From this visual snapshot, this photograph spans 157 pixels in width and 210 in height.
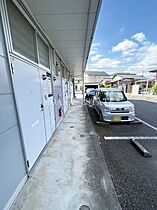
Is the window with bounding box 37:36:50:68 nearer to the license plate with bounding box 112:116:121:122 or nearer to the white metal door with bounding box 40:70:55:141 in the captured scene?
the white metal door with bounding box 40:70:55:141

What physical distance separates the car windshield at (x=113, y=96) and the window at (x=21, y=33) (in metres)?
3.82

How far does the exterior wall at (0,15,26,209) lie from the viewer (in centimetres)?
146

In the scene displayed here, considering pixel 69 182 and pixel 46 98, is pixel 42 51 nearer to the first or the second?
pixel 46 98

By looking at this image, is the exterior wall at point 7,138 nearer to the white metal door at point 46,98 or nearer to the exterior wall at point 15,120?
the exterior wall at point 15,120

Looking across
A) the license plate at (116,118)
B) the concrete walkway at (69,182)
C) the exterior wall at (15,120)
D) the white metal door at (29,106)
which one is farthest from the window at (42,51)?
the license plate at (116,118)

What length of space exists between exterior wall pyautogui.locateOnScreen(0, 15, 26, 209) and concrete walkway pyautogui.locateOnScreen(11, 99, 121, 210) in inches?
10.9

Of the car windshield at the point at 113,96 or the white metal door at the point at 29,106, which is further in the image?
the car windshield at the point at 113,96

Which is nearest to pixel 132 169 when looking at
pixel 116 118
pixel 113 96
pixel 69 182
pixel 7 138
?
pixel 69 182

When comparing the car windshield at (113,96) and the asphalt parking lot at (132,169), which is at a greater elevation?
the car windshield at (113,96)

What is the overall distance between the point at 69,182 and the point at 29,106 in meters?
1.49

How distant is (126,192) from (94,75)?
5057 cm

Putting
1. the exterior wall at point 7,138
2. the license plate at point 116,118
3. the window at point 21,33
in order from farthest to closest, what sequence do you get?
the license plate at point 116,118, the window at point 21,33, the exterior wall at point 7,138

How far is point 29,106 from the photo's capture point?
2.19 m

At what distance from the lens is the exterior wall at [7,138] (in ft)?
4.77
